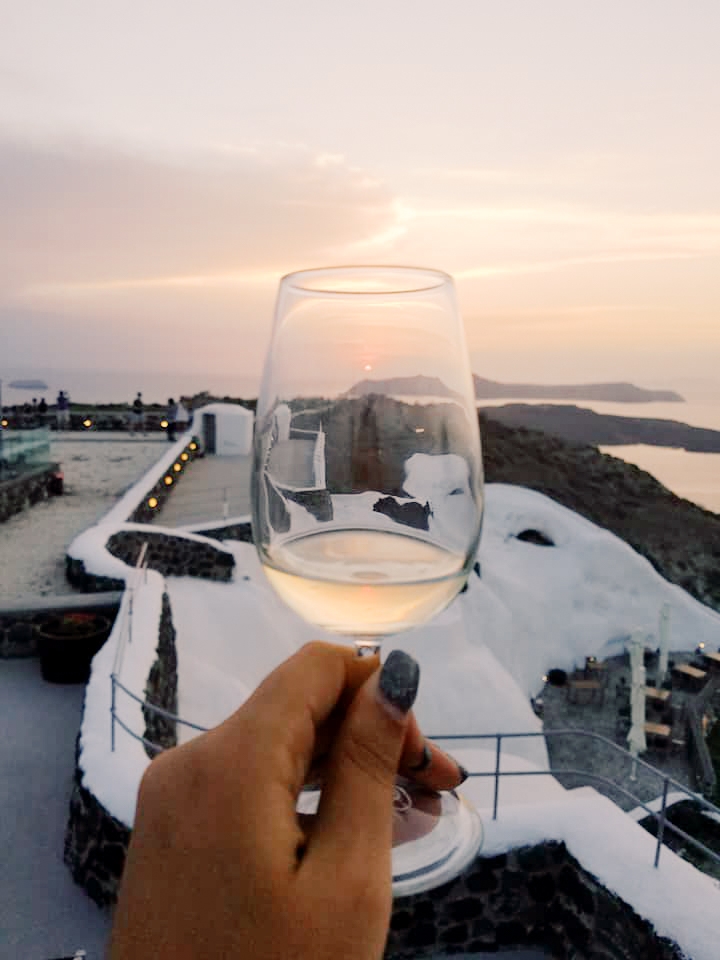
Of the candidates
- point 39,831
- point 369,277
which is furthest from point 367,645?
point 39,831

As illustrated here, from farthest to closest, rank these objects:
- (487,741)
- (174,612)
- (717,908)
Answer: (487,741) < (174,612) < (717,908)

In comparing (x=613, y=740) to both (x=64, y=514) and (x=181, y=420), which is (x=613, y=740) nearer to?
(x=64, y=514)

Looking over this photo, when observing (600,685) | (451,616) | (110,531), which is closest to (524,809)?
(110,531)

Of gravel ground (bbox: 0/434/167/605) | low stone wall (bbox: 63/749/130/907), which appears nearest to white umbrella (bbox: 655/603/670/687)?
gravel ground (bbox: 0/434/167/605)

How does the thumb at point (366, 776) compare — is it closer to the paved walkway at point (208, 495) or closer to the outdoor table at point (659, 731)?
the paved walkway at point (208, 495)

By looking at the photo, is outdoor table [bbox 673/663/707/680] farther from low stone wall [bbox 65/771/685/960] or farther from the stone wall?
low stone wall [bbox 65/771/685/960]

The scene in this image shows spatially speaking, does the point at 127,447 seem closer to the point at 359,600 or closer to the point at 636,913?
the point at 636,913
